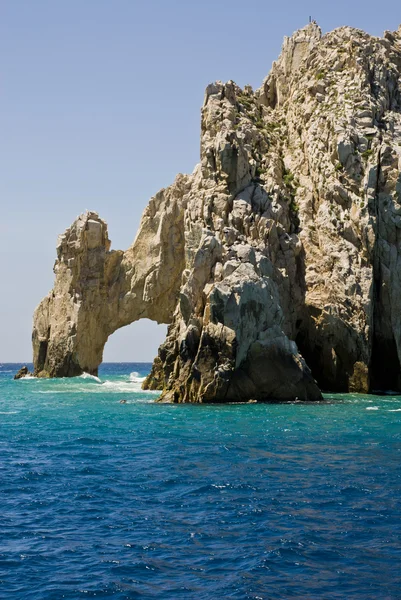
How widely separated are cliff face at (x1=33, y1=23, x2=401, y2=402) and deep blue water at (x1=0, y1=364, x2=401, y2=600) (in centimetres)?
1187

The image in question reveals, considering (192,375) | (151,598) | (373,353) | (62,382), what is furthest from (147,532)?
(62,382)

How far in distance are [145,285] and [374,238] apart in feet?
105

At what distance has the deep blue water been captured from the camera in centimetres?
1445

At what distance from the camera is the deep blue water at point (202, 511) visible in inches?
569

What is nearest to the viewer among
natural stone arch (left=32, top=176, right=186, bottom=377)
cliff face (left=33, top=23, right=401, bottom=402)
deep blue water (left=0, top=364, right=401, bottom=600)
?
deep blue water (left=0, top=364, right=401, bottom=600)

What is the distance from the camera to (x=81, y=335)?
83062mm

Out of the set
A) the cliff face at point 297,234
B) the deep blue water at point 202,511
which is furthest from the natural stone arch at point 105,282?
the deep blue water at point 202,511

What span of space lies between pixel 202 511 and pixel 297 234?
147 ft

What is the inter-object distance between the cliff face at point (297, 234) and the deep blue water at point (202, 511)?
11.9m

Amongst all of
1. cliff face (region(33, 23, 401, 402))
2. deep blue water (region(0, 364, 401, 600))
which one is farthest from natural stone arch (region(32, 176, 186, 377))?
deep blue water (region(0, 364, 401, 600))

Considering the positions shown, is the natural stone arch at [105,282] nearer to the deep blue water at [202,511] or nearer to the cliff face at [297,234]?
the cliff face at [297,234]

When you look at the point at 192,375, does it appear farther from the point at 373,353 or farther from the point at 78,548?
the point at 78,548

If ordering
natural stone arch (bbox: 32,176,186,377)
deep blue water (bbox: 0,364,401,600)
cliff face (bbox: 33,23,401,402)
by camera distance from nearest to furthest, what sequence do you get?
deep blue water (bbox: 0,364,401,600) < cliff face (bbox: 33,23,401,402) < natural stone arch (bbox: 32,176,186,377)

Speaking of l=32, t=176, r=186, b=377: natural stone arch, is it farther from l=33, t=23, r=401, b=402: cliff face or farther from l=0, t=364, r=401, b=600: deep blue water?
l=0, t=364, r=401, b=600: deep blue water
